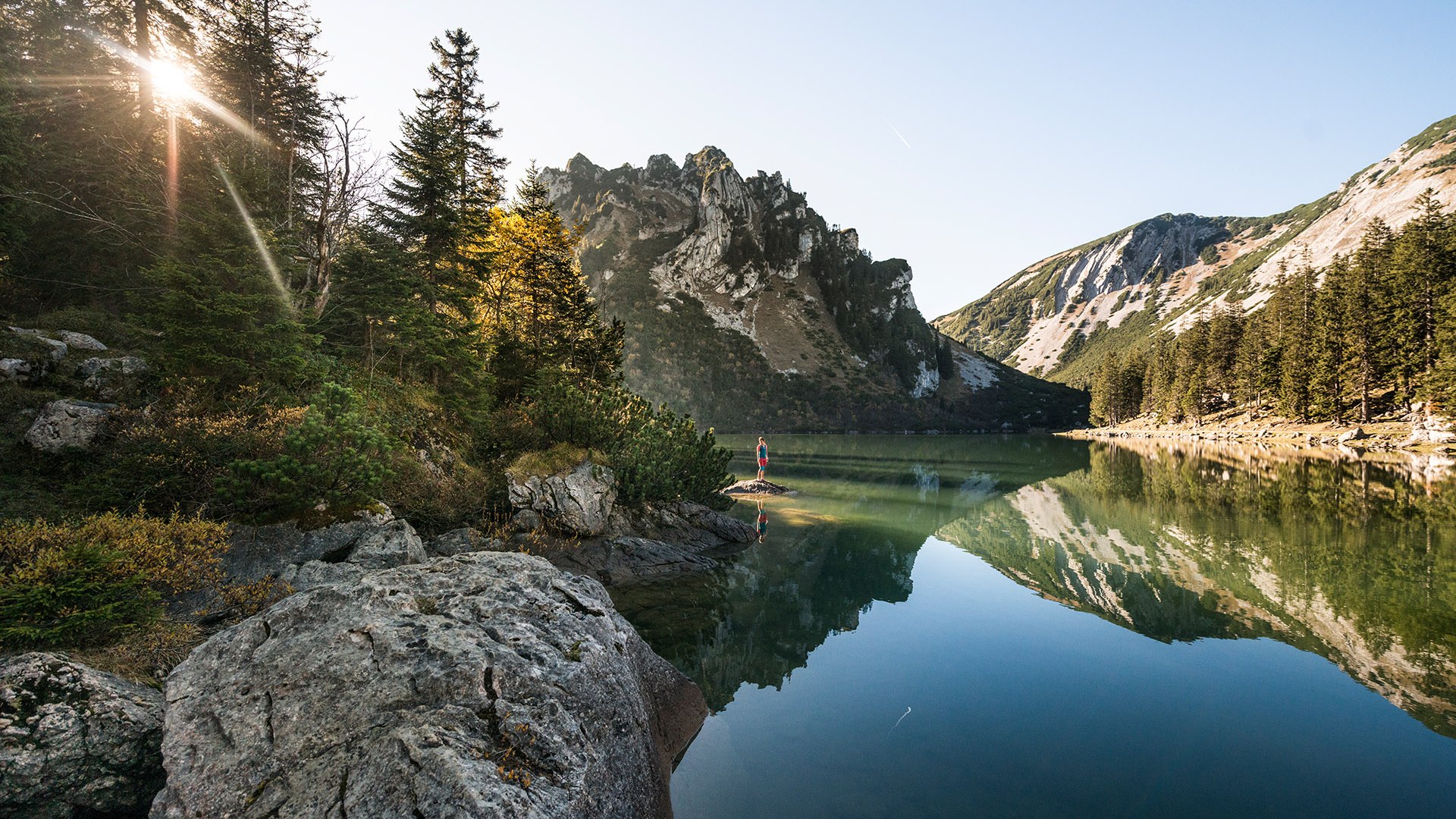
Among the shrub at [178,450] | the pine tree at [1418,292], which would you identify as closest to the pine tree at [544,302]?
the shrub at [178,450]

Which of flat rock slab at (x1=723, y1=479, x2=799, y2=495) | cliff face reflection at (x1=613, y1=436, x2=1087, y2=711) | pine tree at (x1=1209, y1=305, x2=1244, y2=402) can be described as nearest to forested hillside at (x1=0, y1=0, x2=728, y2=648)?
cliff face reflection at (x1=613, y1=436, x2=1087, y2=711)

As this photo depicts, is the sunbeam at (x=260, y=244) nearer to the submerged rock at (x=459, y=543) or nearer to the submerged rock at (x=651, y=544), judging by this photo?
the submerged rock at (x=459, y=543)

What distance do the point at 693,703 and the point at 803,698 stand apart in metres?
2.11

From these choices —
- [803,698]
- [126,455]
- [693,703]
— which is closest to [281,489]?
[126,455]

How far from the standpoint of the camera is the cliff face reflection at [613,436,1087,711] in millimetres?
11656

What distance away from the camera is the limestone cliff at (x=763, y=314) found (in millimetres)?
123562

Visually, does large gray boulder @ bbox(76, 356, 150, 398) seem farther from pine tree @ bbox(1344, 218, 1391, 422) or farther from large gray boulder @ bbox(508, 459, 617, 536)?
pine tree @ bbox(1344, 218, 1391, 422)

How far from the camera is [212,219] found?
1171cm

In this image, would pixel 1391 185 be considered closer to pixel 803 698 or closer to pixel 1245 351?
pixel 1245 351

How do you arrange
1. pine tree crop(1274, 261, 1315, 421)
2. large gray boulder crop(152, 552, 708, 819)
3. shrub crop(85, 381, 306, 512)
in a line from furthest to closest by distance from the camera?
pine tree crop(1274, 261, 1315, 421)
shrub crop(85, 381, 306, 512)
large gray boulder crop(152, 552, 708, 819)

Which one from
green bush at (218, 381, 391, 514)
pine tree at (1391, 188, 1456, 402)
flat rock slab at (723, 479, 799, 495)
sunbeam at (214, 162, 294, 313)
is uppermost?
pine tree at (1391, 188, 1456, 402)

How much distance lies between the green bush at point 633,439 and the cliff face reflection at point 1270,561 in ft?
36.3

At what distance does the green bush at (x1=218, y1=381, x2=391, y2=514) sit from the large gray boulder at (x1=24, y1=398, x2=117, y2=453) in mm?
2965

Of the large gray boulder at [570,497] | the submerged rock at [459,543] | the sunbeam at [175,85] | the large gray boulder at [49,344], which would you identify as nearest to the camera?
the large gray boulder at [49,344]
